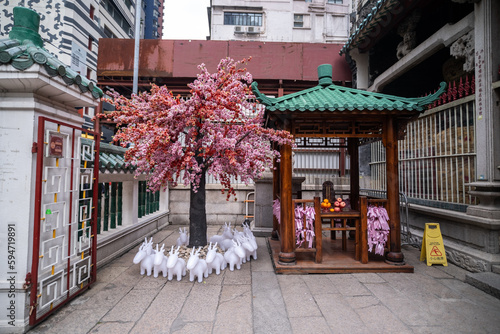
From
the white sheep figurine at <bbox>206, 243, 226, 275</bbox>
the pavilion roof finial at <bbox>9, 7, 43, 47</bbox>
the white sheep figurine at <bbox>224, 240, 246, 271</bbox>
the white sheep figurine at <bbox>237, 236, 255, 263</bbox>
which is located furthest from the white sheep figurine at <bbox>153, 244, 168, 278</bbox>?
the pavilion roof finial at <bbox>9, 7, 43, 47</bbox>

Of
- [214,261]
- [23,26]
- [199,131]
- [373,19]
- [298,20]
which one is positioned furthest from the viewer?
[298,20]

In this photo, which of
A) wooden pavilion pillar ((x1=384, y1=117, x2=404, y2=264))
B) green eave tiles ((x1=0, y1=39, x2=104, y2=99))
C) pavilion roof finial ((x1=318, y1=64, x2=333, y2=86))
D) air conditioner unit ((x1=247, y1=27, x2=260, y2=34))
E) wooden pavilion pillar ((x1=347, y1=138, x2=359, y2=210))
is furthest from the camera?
air conditioner unit ((x1=247, y1=27, x2=260, y2=34))

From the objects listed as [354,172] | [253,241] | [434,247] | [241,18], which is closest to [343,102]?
[354,172]

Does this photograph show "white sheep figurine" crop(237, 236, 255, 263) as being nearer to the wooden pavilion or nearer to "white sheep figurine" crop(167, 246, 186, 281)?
the wooden pavilion

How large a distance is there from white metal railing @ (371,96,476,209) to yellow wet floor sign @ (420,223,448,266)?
1.02 metres

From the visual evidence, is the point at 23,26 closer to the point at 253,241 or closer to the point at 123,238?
the point at 123,238

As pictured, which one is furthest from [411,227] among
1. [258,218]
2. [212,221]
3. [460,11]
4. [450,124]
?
[212,221]

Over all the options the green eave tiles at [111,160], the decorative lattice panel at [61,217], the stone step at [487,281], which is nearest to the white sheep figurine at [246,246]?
the decorative lattice panel at [61,217]

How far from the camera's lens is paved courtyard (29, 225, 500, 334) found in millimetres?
3152

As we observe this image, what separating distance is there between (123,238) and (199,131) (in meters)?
3.45

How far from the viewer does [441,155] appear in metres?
6.27

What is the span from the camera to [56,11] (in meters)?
12.8

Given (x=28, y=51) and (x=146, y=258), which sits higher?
(x=28, y=51)

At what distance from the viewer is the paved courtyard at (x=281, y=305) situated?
124 inches
